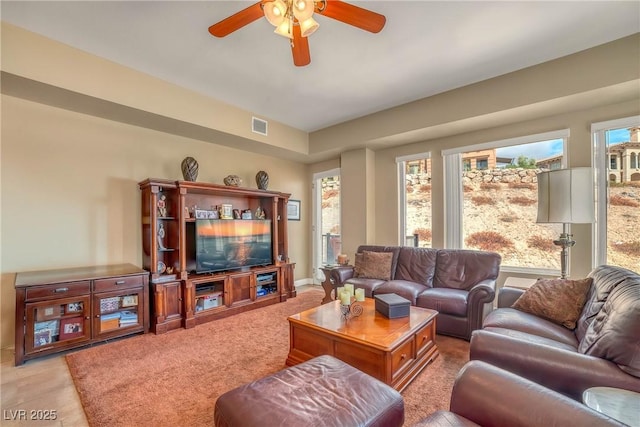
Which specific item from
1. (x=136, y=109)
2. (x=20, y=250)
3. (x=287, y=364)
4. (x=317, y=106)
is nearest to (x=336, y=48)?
(x=317, y=106)

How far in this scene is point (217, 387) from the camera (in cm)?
211

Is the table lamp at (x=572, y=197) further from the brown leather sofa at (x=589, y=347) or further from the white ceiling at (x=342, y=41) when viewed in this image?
the white ceiling at (x=342, y=41)

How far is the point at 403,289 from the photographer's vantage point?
3.31 metres

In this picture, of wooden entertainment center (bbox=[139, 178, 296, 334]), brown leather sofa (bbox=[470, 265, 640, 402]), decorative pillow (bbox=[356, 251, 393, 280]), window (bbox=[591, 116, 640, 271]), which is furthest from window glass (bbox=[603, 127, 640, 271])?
wooden entertainment center (bbox=[139, 178, 296, 334])

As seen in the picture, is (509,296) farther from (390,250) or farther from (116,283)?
(116,283)

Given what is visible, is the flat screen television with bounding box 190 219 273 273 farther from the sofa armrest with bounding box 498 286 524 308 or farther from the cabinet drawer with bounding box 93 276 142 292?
the sofa armrest with bounding box 498 286 524 308

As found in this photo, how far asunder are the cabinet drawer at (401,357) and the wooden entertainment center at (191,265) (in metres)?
2.55

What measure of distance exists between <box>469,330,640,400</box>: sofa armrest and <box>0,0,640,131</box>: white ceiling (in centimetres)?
240

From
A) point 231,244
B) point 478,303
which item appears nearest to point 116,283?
point 231,244

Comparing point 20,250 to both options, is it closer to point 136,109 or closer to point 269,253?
point 136,109

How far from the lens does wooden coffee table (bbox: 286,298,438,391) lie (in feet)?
6.36

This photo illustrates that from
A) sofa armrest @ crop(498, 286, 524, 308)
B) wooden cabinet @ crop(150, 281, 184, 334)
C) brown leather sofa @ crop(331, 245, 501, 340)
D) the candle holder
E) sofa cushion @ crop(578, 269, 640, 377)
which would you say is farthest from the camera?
wooden cabinet @ crop(150, 281, 184, 334)

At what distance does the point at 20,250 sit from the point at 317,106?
12.3ft

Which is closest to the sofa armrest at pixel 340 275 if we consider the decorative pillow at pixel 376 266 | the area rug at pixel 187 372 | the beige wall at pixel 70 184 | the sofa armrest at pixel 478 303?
the decorative pillow at pixel 376 266
